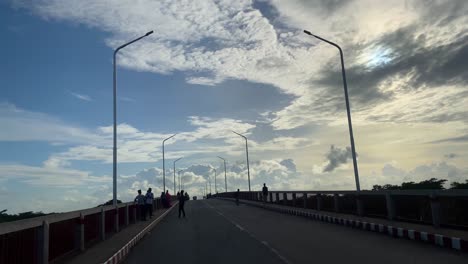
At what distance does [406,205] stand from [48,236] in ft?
42.3

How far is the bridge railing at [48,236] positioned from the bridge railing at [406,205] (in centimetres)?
1039

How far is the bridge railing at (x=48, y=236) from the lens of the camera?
7695 mm

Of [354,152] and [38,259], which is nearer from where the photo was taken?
[38,259]

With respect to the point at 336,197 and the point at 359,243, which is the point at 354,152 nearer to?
the point at 336,197

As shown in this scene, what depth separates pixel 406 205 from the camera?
17297 mm

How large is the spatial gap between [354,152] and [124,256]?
588 inches

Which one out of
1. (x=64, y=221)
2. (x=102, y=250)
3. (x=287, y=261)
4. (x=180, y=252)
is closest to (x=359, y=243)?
(x=287, y=261)

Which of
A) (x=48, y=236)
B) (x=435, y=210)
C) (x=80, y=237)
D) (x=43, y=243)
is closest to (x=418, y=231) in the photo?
(x=435, y=210)

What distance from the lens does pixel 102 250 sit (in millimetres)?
12336

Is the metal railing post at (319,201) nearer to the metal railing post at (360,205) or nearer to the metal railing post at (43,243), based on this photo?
the metal railing post at (360,205)

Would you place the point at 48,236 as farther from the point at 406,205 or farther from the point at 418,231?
the point at 406,205

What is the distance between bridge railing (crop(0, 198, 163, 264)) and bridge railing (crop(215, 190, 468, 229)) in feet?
34.1

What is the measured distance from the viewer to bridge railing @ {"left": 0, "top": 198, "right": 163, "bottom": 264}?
770 centimetres

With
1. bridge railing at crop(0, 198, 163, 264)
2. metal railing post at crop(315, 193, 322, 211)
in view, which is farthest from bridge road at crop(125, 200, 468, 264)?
metal railing post at crop(315, 193, 322, 211)
